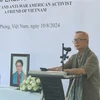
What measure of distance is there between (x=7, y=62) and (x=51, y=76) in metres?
1.82

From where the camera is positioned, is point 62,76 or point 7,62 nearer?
point 62,76

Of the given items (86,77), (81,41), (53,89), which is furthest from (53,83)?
(81,41)

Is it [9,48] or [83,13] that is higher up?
[83,13]

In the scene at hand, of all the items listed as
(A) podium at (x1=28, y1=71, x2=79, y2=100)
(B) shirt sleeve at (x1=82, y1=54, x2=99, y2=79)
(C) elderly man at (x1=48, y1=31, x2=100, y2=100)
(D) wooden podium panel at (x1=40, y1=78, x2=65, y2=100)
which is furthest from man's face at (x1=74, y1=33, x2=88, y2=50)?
(D) wooden podium panel at (x1=40, y1=78, x2=65, y2=100)

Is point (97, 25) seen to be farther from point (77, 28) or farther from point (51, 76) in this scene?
point (51, 76)

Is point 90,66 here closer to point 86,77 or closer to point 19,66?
point 86,77

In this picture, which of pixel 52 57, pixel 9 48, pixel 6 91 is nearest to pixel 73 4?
pixel 52 57

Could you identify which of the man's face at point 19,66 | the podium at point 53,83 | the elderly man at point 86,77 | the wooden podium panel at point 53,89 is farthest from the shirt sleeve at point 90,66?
the man's face at point 19,66

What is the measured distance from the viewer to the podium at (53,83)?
2.86 m

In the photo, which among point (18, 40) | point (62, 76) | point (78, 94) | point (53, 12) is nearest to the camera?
point (62, 76)

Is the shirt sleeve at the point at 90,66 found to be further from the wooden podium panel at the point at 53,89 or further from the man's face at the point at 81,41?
the wooden podium panel at the point at 53,89

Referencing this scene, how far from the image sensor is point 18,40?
4.47 meters

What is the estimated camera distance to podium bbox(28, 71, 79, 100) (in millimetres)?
2863

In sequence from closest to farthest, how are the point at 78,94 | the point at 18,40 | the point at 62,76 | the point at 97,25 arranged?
1. the point at 62,76
2. the point at 78,94
3. the point at 97,25
4. the point at 18,40
